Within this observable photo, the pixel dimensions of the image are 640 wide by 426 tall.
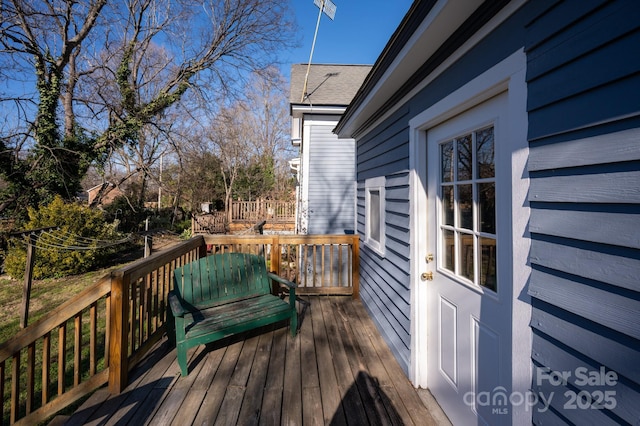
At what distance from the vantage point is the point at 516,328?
1.18 m

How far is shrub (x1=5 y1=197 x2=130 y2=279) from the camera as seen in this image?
680 centimetres

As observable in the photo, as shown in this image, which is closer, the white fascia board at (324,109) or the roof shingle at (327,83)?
the white fascia board at (324,109)

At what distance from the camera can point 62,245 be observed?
682 centimetres

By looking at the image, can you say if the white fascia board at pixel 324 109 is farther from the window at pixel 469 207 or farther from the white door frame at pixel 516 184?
the white door frame at pixel 516 184

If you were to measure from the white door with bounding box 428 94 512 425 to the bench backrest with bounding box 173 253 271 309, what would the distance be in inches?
70.1

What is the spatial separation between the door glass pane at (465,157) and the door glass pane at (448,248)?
0.38 m

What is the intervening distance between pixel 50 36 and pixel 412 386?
1208cm

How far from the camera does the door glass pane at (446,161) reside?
1.88 metres

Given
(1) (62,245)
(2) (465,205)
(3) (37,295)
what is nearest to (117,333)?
(2) (465,205)

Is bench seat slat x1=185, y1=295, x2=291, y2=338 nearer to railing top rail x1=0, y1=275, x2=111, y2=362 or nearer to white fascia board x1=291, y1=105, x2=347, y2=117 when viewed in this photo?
railing top rail x1=0, y1=275, x2=111, y2=362

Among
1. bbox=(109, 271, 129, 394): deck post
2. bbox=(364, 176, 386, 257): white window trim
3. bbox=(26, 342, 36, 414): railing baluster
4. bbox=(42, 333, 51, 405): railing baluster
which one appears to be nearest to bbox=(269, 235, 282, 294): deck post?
bbox=(364, 176, 386, 257): white window trim

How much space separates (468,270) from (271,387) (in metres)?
1.60

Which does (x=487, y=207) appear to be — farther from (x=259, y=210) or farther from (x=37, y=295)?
(x=259, y=210)

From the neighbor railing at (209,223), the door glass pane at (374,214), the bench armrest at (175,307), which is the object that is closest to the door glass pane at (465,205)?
the door glass pane at (374,214)
